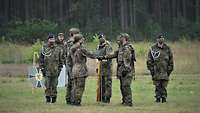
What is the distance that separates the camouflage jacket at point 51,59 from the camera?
1845 cm

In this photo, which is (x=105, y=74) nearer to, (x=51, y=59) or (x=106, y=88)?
(x=106, y=88)

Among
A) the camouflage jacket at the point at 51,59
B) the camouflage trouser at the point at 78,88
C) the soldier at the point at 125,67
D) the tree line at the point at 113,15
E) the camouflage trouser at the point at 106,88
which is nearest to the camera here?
the camouflage trouser at the point at 78,88

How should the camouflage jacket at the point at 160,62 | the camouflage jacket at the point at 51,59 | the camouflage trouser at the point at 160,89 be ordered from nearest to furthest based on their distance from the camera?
the camouflage jacket at the point at 51,59
the camouflage trouser at the point at 160,89
the camouflage jacket at the point at 160,62

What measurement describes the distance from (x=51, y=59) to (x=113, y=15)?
157 ft

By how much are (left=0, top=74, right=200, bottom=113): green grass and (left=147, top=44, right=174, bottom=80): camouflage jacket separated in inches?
33.5

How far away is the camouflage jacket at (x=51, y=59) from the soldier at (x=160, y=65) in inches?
112

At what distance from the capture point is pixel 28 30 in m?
55.6

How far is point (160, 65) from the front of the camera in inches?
762

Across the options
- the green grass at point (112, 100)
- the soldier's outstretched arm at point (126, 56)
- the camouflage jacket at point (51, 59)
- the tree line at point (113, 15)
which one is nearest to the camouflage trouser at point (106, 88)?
the green grass at point (112, 100)

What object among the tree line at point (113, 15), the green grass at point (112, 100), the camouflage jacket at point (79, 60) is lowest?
the green grass at point (112, 100)

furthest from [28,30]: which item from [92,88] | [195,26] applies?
[92,88]

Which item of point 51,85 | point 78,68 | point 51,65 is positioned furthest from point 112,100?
point 78,68

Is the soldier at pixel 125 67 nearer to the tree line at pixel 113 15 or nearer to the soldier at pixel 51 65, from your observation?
the soldier at pixel 51 65

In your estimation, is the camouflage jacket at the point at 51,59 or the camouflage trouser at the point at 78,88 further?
the camouflage jacket at the point at 51,59
